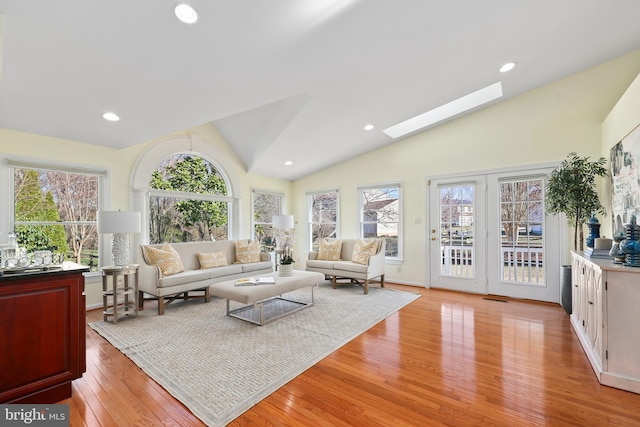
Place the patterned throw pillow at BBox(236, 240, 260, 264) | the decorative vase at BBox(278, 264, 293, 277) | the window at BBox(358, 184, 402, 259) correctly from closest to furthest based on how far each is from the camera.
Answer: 1. the decorative vase at BBox(278, 264, 293, 277)
2. the patterned throw pillow at BBox(236, 240, 260, 264)
3. the window at BBox(358, 184, 402, 259)

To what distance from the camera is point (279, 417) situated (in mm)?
1811

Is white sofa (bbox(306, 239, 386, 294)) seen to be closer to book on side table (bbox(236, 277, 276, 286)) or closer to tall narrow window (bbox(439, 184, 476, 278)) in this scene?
tall narrow window (bbox(439, 184, 476, 278))

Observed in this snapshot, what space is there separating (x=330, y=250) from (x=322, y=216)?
4.29 ft

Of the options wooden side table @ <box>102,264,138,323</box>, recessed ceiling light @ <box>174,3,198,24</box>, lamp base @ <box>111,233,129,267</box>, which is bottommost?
wooden side table @ <box>102,264,138,323</box>

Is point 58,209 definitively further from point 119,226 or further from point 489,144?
point 489,144

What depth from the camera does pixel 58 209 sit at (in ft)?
12.8

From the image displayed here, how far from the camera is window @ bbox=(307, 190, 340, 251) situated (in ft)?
21.6

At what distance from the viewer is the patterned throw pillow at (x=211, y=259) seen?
15.5 feet

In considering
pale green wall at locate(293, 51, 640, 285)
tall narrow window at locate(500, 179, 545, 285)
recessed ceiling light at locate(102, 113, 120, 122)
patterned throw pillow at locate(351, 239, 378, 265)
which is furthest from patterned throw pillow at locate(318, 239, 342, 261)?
recessed ceiling light at locate(102, 113, 120, 122)

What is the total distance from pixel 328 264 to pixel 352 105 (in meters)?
2.74

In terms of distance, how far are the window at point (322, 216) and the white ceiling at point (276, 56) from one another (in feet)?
8.17

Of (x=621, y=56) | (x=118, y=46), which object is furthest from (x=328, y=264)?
(x=621, y=56)

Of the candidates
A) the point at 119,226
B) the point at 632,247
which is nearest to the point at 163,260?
the point at 119,226

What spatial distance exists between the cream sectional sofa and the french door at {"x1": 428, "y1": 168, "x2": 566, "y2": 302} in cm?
319
